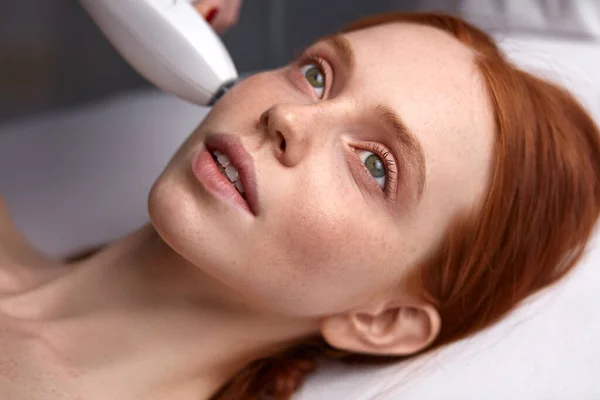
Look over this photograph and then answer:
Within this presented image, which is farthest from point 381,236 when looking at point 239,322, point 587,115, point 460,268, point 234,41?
point 234,41

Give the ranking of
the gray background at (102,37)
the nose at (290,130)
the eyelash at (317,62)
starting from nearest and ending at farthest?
A: the nose at (290,130) → the eyelash at (317,62) → the gray background at (102,37)

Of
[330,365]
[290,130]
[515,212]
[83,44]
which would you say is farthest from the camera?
[83,44]

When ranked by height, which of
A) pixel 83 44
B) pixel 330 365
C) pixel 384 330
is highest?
pixel 83 44

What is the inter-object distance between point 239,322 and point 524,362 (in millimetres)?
387

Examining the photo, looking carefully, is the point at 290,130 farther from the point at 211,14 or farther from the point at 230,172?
the point at 211,14

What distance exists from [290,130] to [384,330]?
318 millimetres

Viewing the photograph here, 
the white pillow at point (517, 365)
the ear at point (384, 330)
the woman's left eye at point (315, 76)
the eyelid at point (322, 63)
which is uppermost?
the eyelid at point (322, 63)

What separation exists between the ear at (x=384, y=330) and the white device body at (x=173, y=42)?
36cm

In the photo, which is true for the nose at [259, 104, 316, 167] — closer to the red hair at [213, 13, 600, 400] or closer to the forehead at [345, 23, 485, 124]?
the forehead at [345, 23, 485, 124]

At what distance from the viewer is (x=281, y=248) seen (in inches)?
33.4

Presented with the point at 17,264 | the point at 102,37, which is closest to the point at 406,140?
the point at 17,264

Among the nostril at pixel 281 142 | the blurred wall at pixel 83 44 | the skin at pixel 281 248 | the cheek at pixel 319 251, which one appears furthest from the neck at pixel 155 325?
the blurred wall at pixel 83 44

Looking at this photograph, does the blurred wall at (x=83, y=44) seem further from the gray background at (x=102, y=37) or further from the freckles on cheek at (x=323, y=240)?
the freckles on cheek at (x=323, y=240)

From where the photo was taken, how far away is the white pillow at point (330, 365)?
992 mm
